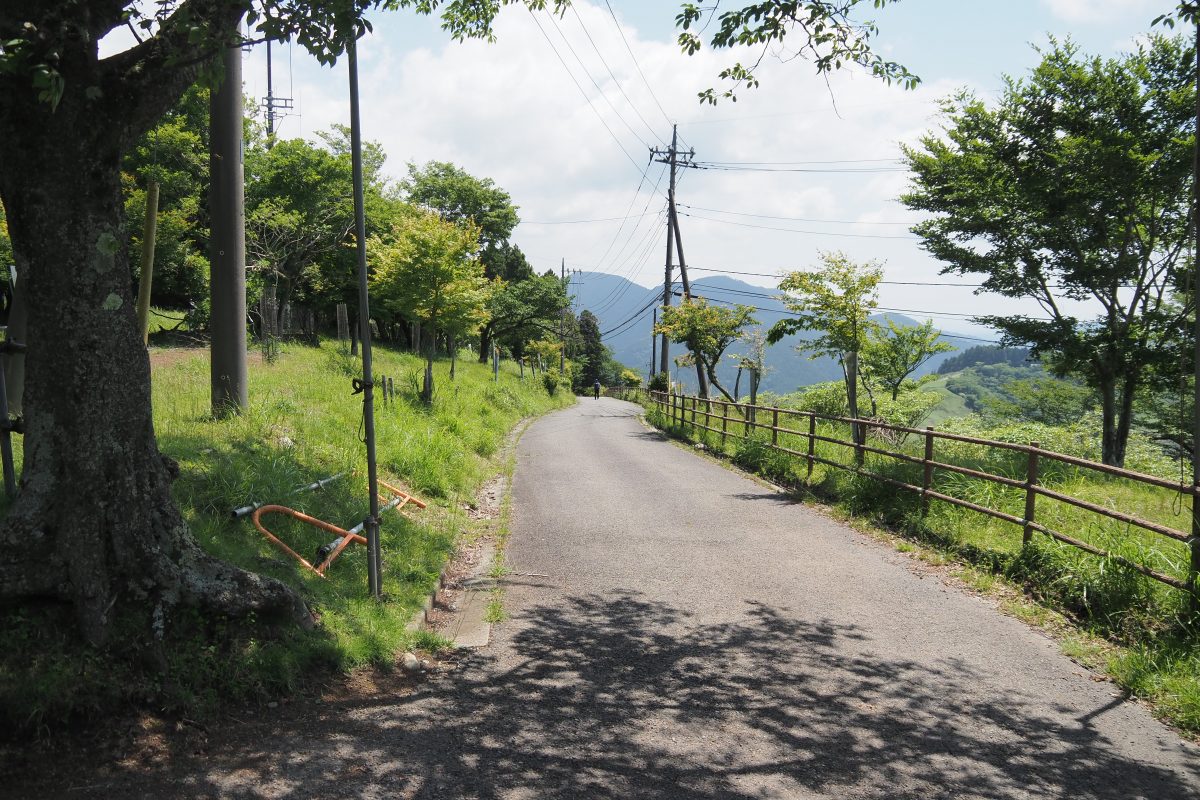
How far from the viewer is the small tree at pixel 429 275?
1881cm

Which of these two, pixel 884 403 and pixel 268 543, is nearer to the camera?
pixel 268 543

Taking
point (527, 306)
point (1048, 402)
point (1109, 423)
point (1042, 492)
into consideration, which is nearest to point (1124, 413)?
point (1109, 423)

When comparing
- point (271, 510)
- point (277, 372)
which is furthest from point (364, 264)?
point (277, 372)

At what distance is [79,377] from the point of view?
3.88 m

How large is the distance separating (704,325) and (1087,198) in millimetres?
13517

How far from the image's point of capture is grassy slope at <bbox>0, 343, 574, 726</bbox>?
368 cm

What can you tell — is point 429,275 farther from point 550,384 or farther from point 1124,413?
point 550,384

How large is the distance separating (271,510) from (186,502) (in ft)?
2.10

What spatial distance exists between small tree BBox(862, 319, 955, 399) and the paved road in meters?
27.7

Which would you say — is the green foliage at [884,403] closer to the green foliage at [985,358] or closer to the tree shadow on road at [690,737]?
the tree shadow on road at [690,737]

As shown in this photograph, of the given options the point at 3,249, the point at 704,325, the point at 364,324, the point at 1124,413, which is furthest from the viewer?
the point at 704,325

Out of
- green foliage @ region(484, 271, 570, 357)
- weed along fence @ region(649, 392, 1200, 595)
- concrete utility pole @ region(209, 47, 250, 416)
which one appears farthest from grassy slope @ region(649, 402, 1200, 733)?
green foliage @ region(484, 271, 570, 357)

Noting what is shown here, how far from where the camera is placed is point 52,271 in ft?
12.4

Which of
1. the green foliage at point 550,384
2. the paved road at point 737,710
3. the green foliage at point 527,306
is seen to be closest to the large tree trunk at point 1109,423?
the paved road at point 737,710
